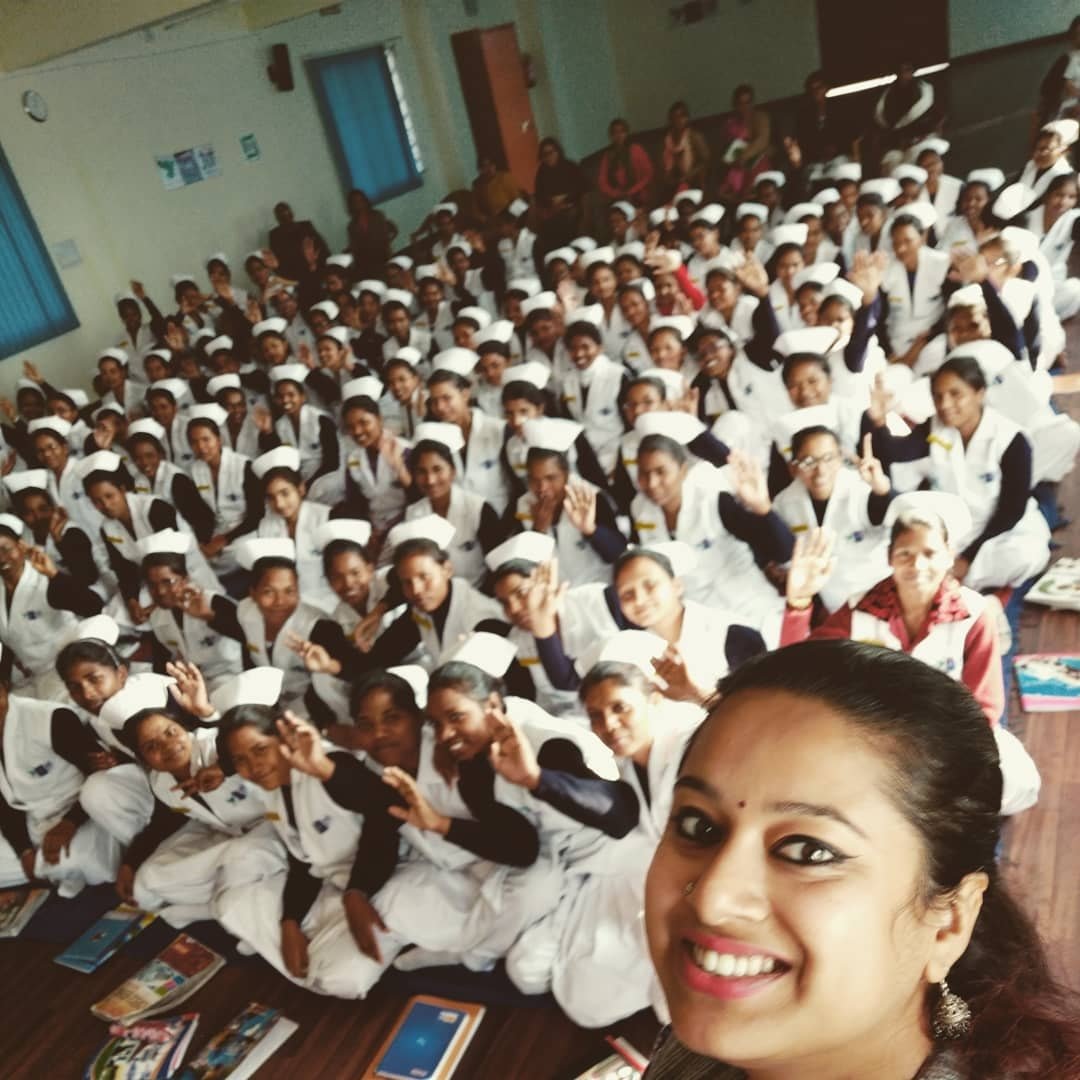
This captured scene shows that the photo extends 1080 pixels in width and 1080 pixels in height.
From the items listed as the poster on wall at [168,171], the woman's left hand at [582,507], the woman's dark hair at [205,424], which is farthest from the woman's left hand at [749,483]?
the poster on wall at [168,171]

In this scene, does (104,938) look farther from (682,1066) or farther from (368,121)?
(368,121)

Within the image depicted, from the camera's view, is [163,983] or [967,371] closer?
[163,983]

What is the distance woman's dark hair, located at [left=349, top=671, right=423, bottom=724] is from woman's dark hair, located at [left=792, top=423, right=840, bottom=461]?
177 centimetres

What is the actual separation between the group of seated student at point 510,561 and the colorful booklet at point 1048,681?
20.2 inches

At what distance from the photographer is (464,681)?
253 cm

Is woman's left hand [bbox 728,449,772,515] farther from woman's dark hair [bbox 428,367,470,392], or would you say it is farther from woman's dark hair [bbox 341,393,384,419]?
woman's dark hair [bbox 341,393,384,419]

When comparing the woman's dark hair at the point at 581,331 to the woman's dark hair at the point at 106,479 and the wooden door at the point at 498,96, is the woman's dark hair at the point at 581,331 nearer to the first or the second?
the woman's dark hair at the point at 106,479

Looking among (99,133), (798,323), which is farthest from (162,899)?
(99,133)

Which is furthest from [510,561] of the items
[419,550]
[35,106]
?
[35,106]

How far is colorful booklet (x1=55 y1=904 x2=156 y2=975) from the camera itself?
3057mm

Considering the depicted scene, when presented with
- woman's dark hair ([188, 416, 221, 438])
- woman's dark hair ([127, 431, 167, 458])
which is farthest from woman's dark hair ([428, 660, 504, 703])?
woman's dark hair ([127, 431, 167, 458])

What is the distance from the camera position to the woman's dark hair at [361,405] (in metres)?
4.96

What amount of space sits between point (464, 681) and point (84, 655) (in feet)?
5.69

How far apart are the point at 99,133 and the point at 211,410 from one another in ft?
12.2
